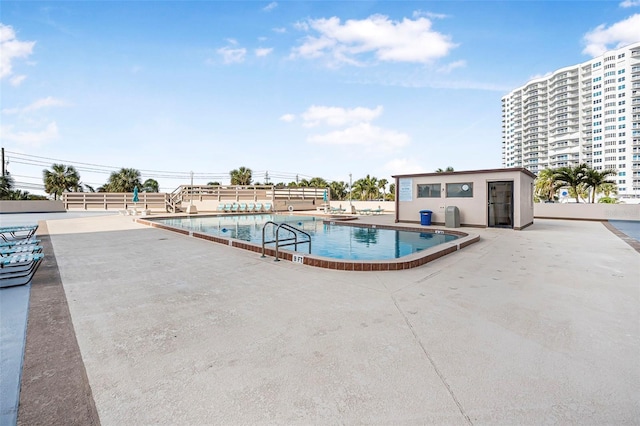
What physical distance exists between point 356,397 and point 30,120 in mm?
48244

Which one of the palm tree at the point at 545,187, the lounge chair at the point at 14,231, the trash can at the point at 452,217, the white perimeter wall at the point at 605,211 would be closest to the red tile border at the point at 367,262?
the trash can at the point at 452,217

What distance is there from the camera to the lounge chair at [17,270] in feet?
12.7

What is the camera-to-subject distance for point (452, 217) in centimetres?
1129

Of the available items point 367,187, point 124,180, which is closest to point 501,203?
point 367,187

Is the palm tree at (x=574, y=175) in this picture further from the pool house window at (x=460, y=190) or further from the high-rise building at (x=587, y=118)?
the high-rise building at (x=587, y=118)

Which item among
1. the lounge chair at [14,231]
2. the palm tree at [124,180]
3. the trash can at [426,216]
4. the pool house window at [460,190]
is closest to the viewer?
the lounge chair at [14,231]

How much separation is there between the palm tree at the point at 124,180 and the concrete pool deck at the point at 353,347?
35.4 meters

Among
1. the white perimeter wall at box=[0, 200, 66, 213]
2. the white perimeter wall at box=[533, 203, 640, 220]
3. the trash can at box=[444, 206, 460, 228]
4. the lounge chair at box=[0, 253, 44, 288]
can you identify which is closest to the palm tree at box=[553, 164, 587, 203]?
the white perimeter wall at box=[533, 203, 640, 220]

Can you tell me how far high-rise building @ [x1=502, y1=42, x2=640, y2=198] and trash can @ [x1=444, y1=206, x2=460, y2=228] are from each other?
71.2 metres

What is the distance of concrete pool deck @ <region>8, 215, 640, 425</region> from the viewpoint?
155cm

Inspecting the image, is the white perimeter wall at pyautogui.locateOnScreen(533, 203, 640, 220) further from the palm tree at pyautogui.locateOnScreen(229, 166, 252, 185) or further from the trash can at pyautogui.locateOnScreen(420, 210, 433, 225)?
the palm tree at pyautogui.locateOnScreen(229, 166, 252, 185)

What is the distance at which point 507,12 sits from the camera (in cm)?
1373

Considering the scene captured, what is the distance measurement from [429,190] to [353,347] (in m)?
11.5

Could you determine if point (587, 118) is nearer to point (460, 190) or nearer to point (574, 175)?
point (574, 175)
